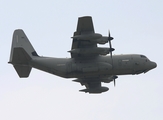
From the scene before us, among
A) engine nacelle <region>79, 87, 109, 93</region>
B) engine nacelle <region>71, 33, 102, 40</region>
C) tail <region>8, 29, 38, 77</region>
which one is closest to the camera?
engine nacelle <region>71, 33, 102, 40</region>

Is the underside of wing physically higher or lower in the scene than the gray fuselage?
lower

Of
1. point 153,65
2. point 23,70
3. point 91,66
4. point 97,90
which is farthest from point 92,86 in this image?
point 23,70

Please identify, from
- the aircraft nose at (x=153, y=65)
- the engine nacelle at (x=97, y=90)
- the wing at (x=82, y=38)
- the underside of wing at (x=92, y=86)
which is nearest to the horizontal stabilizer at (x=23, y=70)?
the wing at (x=82, y=38)

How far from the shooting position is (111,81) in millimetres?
51000

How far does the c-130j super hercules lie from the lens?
45938 millimetres

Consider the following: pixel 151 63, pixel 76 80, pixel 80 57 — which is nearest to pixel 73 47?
pixel 80 57

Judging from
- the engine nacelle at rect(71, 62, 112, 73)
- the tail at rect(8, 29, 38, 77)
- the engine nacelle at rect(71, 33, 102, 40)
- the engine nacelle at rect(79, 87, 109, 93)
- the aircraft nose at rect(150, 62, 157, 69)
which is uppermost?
the engine nacelle at rect(71, 33, 102, 40)

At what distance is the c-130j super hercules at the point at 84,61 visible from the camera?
45.9 metres

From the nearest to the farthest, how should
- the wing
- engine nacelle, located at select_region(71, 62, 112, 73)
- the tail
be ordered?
the wing, the tail, engine nacelle, located at select_region(71, 62, 112, 73)

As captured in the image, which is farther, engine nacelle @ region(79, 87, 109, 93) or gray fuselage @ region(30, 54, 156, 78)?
engine nacelle @ region(79, 87, 109, 93)

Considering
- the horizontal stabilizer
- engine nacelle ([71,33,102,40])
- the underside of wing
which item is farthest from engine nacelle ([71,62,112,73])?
the horizontal stabilizer

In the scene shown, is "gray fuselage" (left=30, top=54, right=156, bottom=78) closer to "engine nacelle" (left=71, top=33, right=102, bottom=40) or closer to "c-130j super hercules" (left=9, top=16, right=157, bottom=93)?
"c-130j super hercules" (left=9, top=16, right=157, bottom=93)

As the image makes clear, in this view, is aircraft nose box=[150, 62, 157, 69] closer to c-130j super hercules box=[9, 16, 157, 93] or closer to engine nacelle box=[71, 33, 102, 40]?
c-130j super hercules box=[9, 16, 157, 93]

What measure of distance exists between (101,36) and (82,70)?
4142mm
